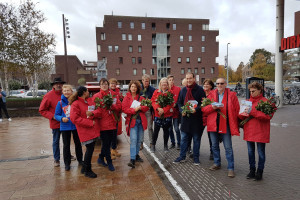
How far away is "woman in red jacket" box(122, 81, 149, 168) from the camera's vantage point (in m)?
4.32

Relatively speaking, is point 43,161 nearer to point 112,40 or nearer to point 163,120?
point 163,120

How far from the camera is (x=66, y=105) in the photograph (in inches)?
164

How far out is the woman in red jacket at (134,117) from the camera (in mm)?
4320

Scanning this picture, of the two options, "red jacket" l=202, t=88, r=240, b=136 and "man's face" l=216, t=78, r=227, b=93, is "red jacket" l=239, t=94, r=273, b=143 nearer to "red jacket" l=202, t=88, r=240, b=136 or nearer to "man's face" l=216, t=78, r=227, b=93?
"red jacket" l=202, t=88, r=240, b=136

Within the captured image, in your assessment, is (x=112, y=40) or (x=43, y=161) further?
(x=112, y=40)

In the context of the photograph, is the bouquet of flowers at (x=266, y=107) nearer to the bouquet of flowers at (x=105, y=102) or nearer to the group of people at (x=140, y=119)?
the group of people at (x=140, y=119)

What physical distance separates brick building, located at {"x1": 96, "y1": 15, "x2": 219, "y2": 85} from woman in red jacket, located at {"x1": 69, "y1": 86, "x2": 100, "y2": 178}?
43329 millimetres

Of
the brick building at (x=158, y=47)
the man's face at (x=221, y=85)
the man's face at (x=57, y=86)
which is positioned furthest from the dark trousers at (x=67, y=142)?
the brick building at (x=158, y=47)

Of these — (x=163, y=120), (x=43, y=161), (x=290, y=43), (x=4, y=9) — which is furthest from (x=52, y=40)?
(x=290, y=43)

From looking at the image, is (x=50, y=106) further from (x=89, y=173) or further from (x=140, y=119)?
(x=140, y=119)

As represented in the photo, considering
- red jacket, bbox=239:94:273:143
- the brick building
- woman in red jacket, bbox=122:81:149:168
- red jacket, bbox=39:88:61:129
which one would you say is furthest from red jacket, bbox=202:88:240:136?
the brick building

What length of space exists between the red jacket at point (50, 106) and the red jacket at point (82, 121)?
1.10 m

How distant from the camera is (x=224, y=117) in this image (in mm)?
3770

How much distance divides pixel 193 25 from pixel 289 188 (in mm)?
52803
